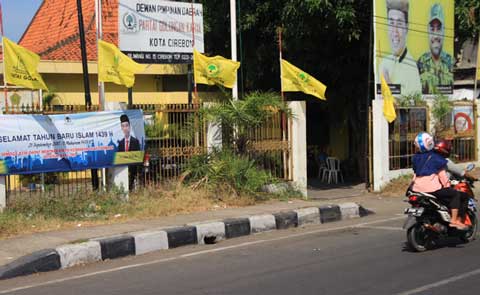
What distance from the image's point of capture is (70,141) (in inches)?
453

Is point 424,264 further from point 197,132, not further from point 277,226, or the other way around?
point 197,132

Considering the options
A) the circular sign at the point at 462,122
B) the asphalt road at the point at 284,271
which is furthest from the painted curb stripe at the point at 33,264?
the circular sign at the point at 462,122

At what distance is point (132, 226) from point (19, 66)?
10.7ft

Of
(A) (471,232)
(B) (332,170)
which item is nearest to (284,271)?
(A) (471,232)

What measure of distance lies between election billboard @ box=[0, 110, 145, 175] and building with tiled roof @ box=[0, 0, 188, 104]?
22.3 feet

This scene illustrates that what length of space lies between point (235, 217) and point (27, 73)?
4258mm

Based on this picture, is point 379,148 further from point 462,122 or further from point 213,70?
point 213,70

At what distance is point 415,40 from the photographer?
17.8m

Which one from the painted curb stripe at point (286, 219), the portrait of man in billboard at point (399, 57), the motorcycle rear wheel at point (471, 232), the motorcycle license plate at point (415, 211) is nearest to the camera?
the motorcycle license plate at point (415, 211)

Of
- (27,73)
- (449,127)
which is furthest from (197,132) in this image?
(449,127)

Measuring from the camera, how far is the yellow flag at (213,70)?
1349cm

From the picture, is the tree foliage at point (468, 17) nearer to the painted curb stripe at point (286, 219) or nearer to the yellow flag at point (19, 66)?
the painted curb stripe at point (286, 219)

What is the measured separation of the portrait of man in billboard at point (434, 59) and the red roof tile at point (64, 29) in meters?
9.06

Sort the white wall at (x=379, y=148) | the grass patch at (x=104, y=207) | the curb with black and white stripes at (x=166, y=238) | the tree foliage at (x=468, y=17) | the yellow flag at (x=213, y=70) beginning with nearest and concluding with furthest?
the curb with black and white stripes at (x=166, y=238)
the grass patch at (x=104, y=207)
the yellow flag at (x=213, y=70)
the white wall at (x=379, y=148)
the tree foliage at (x=468, y=17)
